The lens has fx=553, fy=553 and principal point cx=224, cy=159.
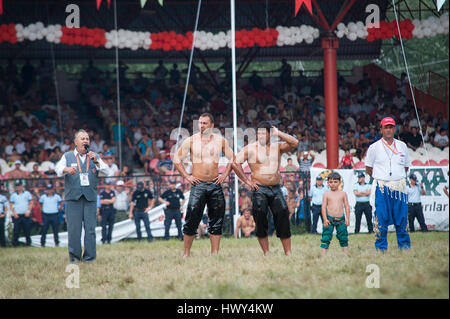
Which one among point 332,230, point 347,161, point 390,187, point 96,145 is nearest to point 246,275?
point 332,230

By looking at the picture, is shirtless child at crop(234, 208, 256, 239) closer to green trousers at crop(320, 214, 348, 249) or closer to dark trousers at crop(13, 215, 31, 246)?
green trousers at crop(320, 214, 348, 249)

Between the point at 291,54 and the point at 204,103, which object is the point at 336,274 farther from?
the point at 291,54

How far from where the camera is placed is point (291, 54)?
78.5 feet

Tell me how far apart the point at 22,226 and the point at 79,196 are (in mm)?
5169

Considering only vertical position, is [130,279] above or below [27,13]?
below

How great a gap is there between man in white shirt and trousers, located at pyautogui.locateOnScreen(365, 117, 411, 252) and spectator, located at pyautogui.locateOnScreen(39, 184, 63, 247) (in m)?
7.52

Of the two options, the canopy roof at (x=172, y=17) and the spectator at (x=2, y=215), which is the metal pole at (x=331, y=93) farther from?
the spectator at (x=2, y=215)

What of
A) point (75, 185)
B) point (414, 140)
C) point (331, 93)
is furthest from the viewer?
point (414, 140)

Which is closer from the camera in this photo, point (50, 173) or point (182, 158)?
point (182, 158)

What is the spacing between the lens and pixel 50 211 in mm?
12484

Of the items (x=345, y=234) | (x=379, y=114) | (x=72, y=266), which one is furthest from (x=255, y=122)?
(x=72, y=266)

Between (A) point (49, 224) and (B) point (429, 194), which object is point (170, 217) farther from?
(B) point (429, 194)

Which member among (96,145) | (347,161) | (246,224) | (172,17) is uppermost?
(172,17)

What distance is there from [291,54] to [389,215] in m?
16.8
